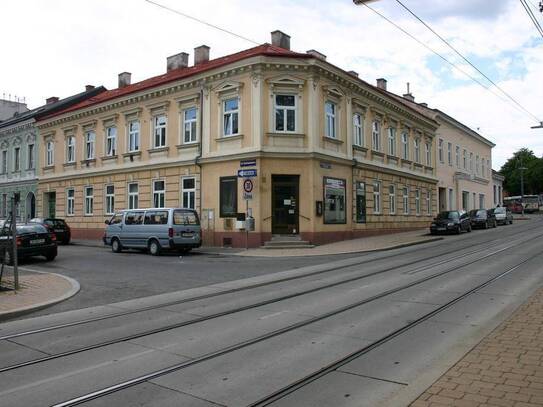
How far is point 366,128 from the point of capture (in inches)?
1096

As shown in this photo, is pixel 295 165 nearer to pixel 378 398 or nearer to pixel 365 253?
pixel 365 253

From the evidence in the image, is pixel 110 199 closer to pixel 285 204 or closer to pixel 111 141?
pixel 111 141

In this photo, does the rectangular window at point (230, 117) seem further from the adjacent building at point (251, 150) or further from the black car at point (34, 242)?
the black car at point (34, 242)

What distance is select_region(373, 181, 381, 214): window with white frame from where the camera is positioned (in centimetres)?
2836

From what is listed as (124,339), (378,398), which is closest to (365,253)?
(124,339)

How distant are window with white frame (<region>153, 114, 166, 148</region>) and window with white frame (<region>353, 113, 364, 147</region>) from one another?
10487mm

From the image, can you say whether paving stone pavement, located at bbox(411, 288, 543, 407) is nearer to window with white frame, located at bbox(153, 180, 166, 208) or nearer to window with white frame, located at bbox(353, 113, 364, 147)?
window with white frame, located at bbox(353, 113, 364, 147)

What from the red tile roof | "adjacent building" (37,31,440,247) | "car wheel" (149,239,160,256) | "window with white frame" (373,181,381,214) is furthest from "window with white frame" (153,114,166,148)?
"window with white frame" (373,181,381,214)

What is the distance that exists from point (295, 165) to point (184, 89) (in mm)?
7738

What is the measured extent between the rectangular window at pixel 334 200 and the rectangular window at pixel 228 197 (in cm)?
432

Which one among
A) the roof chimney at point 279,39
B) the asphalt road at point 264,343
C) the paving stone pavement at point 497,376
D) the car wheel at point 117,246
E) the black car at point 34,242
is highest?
the roof chimney at point 279,39

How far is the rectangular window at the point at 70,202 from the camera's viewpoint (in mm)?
33219

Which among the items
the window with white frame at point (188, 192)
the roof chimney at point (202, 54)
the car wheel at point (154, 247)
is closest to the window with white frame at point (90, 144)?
the roof chimney at point (202, 54)

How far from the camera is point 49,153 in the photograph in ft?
117
